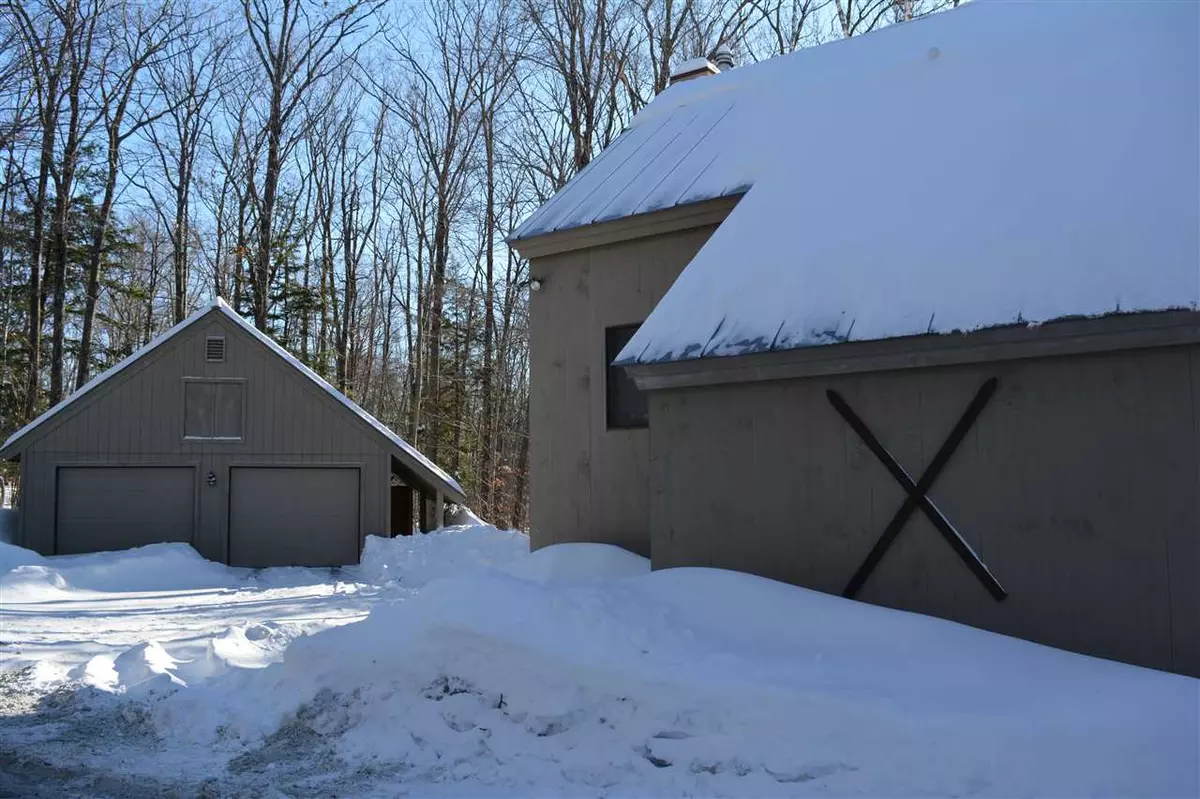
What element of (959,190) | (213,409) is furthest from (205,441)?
(959,190)

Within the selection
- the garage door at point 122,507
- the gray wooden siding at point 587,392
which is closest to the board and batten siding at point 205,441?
the garage door at point 122,507

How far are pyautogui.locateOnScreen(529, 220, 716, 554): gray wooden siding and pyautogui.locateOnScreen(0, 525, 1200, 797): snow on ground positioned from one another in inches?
122

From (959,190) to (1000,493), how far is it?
8.05 feet

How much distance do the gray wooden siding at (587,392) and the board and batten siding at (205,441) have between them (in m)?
7.94

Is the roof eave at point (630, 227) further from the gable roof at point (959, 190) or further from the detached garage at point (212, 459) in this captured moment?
the detached garage at point (212, 459)

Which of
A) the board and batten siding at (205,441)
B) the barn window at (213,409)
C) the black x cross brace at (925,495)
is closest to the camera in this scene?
the black x cross brace at (925,495)

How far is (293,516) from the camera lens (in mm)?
18406

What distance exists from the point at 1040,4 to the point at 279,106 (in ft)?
78.0

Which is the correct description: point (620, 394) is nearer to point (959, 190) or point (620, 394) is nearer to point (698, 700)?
point (959, 190)

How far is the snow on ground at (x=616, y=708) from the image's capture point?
479cm

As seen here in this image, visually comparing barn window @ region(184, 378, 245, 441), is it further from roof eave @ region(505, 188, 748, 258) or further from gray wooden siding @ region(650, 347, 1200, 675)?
gray wooden siding @ region(650, 347, 1200, 675)

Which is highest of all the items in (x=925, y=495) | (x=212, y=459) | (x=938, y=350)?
(x=938, y=350)

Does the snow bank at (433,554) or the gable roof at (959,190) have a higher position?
the gable roof at (959,190)

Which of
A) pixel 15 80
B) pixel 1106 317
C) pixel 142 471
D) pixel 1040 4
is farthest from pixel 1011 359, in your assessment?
pixel 15 80
